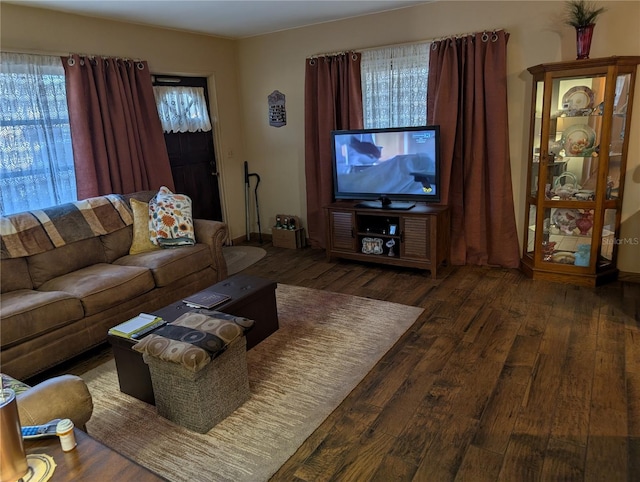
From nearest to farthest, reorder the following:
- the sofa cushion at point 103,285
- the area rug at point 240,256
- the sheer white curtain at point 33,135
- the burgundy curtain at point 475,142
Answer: the sofa cushion at point 103,285 < the sheer white curtain at point 33,135 < the burgundy curtain at point 475,142 < the area rug at point 240,256

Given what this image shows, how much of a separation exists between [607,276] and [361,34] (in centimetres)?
311

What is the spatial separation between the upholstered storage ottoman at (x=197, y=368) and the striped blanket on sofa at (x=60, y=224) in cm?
148

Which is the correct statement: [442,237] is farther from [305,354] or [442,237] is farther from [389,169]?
[305,354]

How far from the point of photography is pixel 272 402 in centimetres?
240

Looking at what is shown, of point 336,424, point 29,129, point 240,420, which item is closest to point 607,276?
point 336,424

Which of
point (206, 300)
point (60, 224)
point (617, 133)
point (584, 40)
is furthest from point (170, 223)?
point (617, 133)

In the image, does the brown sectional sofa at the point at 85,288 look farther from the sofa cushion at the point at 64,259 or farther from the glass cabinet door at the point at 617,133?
the glass cabinet door at the point at 617,133

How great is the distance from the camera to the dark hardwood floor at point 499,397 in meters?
1.90

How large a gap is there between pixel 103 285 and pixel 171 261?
21.6 inches

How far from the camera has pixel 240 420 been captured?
7.44 ft

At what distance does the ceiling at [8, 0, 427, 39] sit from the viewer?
142 inches

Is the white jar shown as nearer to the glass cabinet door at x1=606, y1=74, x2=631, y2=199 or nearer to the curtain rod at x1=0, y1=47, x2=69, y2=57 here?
the curtain rod at x1=0, y1=47, x2=69, y2=57

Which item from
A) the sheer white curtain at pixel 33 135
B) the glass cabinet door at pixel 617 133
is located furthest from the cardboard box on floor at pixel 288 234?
the glass cabinet door at pixel 617 133

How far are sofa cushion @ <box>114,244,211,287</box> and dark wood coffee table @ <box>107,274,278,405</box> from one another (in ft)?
1.86
